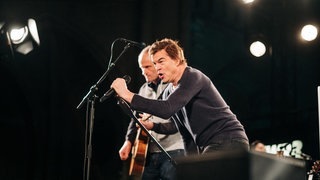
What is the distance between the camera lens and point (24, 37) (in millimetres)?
7258

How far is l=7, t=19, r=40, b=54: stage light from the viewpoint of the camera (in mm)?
7054

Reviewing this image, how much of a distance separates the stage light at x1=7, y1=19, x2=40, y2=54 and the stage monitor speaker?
5.12m

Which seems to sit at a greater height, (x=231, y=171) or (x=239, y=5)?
(x=239, y=5)

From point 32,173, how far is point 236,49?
24.1ft

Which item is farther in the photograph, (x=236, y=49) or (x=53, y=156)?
(x=236, y=49)

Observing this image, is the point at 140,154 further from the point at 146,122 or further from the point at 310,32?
the point at 310,32

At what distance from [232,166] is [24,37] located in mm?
5684

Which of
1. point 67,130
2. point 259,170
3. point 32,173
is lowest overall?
point 32,173

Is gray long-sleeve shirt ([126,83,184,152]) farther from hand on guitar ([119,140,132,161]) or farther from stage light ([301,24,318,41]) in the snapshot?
stage light ([301,24,318,41])

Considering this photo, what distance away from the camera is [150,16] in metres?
8.68

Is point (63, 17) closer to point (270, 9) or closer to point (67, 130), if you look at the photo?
point (67, 130)

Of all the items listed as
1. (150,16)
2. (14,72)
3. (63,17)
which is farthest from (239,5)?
(14,72)

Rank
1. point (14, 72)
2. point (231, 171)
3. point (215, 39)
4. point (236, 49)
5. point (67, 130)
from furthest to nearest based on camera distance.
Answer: point (236, 49)
point (215, 39)
point (67, 130)
point (14, 72)
point (231, 171)

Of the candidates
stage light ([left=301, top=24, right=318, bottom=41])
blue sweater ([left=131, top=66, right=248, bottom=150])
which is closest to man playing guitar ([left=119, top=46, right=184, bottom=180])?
blue sweater ([left=131, top=66, right=248, bottom=150])
